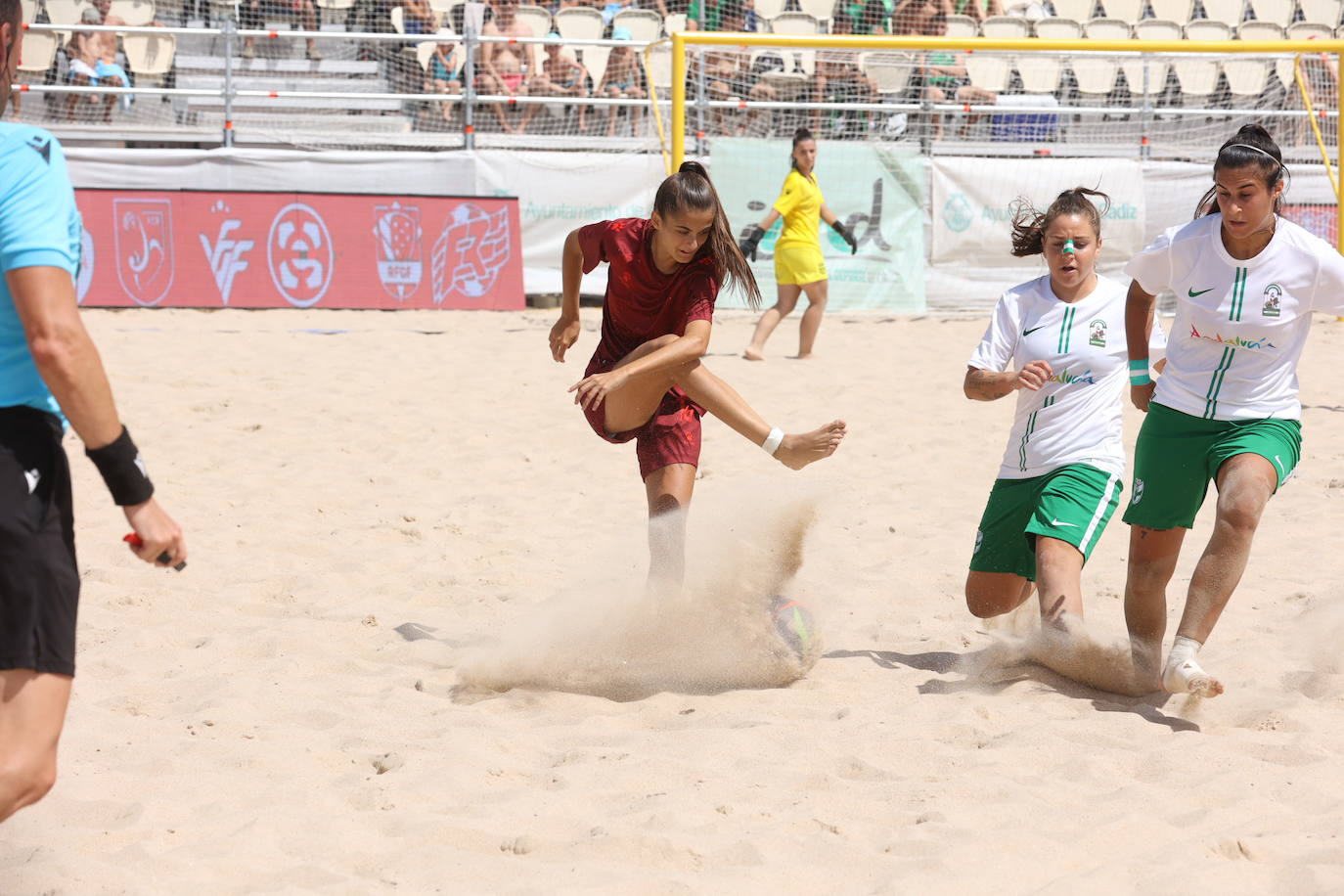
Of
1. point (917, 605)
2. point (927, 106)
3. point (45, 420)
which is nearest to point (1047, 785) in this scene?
point (917, 605)

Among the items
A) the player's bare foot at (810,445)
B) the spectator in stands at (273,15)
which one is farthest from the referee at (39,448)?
the spectator in stands at (273,15)

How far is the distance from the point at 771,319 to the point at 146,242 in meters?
5.70

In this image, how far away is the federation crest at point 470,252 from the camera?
1241 cm

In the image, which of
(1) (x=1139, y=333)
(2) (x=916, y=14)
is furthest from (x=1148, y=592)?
(2) (x=916, y=14)

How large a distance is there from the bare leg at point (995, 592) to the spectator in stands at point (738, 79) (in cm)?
971

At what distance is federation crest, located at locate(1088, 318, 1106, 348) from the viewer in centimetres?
421

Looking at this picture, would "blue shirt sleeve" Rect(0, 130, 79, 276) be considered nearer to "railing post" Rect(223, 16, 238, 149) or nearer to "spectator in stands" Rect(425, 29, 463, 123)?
"railing post" Rect(223, 16, 238, 149)

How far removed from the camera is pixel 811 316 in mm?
10133

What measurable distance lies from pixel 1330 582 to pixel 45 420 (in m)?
4.73

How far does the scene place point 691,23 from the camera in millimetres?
14914

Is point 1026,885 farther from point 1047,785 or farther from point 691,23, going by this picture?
point 691,23

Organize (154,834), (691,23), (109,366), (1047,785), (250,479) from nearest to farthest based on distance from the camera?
(154,834) → (1047,785) → (250,479) → (109,366) → (691,23)

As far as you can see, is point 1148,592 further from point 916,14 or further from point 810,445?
point 916,14

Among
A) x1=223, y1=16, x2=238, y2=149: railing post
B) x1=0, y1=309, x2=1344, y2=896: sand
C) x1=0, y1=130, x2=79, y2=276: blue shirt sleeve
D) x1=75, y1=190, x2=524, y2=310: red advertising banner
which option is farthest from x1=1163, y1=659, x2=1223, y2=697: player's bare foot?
x1=223, y1=16, x2=238, y2=149: railing post
